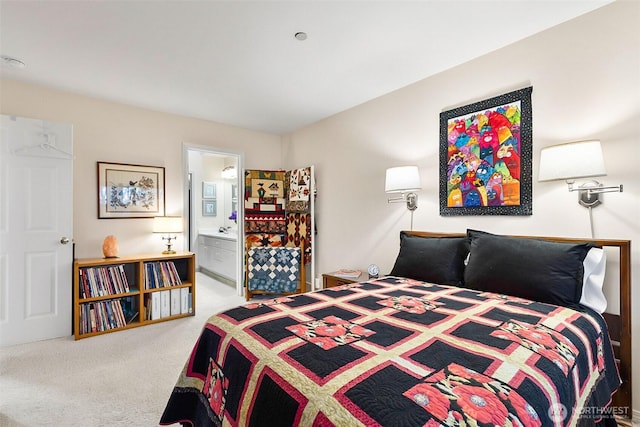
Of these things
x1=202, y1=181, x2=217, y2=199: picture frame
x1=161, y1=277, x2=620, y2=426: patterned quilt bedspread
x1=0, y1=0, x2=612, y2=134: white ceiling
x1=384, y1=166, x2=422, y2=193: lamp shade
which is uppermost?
x1=0, y1=0, x2=612, y2=134: white ceiling

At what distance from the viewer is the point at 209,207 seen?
634cm

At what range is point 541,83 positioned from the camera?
2148 millimetres

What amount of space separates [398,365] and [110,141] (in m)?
3.79

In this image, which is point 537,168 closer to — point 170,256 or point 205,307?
point 170,256

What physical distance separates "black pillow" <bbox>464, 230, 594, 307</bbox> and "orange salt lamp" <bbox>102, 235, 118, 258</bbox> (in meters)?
3.38

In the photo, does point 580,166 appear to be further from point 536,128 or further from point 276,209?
point 276,209

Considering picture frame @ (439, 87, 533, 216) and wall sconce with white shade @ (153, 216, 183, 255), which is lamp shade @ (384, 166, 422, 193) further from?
wall sconce with white shade @ (153, 216, 183, 255)

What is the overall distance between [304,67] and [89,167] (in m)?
2.56

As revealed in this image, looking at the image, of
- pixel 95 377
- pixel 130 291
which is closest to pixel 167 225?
pixel 130 291

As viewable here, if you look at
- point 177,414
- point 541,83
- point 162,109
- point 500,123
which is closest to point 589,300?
point 500,123

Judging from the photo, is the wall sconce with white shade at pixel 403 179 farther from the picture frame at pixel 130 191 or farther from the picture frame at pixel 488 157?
the picture frame at pixel 130 191

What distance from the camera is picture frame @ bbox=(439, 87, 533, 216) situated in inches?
87.0

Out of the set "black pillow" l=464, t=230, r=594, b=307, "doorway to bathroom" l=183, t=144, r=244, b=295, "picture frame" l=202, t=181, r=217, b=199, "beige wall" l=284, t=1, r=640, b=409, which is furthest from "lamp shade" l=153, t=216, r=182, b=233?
"black pillow" l=464, t=230, r=594, b=307

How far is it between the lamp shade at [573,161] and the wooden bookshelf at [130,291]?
3.48m
